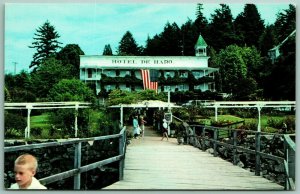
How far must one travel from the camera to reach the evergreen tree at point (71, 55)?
7.12 meters

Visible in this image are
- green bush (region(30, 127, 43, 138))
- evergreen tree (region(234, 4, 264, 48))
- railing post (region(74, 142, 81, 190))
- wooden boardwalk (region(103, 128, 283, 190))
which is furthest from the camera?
green bush (region(30, 127, 43, 138))

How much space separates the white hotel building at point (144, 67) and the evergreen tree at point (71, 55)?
0.22 ft

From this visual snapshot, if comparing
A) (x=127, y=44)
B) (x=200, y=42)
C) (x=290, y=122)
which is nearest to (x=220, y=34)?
(x=200, y=42)

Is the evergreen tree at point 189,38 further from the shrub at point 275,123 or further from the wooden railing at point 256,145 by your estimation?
the shrub at point 275,123

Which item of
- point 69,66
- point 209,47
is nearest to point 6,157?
point 69,66

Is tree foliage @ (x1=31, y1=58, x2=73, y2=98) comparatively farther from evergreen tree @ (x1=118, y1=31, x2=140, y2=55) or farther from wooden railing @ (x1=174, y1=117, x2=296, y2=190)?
wooden railing @ (x1=174, y1=117, x2=296, y2=190)

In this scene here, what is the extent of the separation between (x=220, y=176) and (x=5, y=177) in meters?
2.73

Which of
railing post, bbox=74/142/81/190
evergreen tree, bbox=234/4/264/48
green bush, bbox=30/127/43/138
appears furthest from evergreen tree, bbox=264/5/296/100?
green bush, bbox=30/127/43/138

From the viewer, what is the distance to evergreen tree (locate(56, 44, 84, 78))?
712 centimetres

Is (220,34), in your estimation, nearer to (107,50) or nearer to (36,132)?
(107,50)

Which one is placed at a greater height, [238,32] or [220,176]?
[238,32]

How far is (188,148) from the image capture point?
853 cm

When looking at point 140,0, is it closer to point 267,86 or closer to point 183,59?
point 183,59

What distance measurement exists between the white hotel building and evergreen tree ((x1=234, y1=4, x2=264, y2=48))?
1.78 feet
